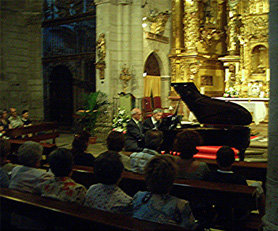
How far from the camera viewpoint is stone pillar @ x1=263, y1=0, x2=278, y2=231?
307 cm

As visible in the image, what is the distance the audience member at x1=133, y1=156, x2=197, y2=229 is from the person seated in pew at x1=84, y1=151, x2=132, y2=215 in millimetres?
151

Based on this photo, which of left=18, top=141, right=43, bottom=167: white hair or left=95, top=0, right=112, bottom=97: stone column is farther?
left=95, top=0, right=112, bottom=97: stone column

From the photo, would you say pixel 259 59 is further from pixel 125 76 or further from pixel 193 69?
pixel 125 76

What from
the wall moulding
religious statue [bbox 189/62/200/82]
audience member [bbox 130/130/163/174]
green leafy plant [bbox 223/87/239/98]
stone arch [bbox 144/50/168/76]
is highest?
the wall moulding

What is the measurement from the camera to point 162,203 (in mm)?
2424

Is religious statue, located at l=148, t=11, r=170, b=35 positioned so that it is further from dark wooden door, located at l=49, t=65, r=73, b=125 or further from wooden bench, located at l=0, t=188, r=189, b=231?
wooden bench, located at l=0, t=188, r=189, b=231

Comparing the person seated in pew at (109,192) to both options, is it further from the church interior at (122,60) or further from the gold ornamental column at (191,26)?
the gold ornamental column at (191,26)

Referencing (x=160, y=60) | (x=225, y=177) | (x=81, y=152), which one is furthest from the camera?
(x=160, y=60)

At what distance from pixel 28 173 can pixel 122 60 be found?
9.26 meters

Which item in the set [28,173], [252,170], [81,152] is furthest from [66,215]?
[252,170]

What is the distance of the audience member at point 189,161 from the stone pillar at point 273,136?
26.5 inches

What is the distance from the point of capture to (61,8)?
1448 centimetres

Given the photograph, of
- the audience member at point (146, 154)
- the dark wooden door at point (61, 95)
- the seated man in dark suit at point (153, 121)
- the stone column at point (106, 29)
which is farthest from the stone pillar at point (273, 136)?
the dark wooden door at point (61, 95)

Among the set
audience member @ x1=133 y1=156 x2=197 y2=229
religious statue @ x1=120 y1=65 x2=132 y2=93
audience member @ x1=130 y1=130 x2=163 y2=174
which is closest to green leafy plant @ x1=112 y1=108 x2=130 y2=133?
religious statue @ x1=120 y1=65 x2=132 y2=93
